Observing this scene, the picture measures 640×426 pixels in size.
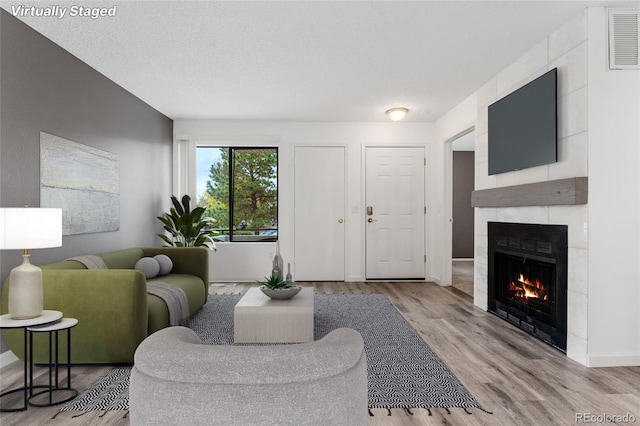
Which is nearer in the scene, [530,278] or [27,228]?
[27,228]

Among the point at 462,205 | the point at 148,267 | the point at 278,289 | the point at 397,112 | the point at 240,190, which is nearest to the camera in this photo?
the point at 278,289

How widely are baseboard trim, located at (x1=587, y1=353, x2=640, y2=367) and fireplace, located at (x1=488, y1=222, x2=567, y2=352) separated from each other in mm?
242

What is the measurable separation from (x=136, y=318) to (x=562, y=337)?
9.90 feet

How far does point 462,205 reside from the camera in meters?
9.38

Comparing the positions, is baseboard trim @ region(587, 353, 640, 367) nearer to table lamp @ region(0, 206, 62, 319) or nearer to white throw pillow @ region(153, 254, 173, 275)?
table lamp @ region(0, 206, 62, 319)

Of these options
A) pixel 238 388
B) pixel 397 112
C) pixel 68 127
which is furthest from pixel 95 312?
pixel 397 112

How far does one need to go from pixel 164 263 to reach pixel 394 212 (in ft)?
11.6

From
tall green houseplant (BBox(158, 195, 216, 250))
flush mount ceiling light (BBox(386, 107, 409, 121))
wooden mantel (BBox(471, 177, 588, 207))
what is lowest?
→ tall green houseplant (BBox(158, 195, 216, 250))

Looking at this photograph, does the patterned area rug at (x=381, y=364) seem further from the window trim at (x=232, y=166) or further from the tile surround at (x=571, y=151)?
the window trim at (x=232, y=166)

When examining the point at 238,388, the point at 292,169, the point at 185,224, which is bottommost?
the point at 238,388

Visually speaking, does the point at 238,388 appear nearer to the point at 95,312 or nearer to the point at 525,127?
the point at 95,312

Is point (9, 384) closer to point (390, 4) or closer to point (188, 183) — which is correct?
point (390, 4)

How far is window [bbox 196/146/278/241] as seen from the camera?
21.0 ft

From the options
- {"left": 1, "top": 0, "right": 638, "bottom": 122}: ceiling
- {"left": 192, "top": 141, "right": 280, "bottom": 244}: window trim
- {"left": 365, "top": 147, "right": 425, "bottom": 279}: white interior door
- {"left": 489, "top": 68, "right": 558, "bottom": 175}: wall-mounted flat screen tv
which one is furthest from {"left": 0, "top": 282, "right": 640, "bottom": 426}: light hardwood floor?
{"left": 192, "top": 141, "right": 280, "bottom": 244}: window trim
